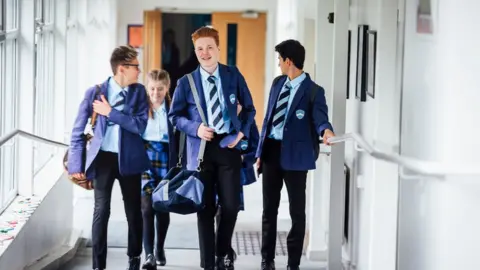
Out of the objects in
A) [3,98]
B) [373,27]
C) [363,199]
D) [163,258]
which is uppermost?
[373,27]

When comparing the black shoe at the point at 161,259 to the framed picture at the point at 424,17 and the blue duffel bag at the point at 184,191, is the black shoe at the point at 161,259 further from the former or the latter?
the framed picture at the point at 424,17

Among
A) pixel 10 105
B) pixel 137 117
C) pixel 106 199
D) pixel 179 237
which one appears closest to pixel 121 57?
pixel 137 117

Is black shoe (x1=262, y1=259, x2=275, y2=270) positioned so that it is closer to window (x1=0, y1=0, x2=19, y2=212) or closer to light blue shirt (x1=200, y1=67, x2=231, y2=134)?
light blue shirt (x1=200, y1=67, x2=231, y2=134)

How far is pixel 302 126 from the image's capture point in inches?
270

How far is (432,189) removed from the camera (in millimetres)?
5438

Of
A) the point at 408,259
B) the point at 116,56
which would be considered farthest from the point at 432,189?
the point at 116,56

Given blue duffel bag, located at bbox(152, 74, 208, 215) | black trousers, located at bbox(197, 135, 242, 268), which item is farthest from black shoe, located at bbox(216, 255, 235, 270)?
blue duffel bag, located at bbox(152, 74, 208, 215)

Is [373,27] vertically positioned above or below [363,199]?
above

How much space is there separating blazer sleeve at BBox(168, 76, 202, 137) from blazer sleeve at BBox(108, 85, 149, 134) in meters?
0.24

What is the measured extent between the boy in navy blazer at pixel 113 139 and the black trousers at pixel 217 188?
473mm

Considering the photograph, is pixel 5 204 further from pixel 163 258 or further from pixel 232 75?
pixel 232 75

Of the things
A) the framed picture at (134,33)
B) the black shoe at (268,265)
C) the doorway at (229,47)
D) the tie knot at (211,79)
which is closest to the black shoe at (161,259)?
the black shoe at (268,265)

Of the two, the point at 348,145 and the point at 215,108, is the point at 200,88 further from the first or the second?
the point at 348,145

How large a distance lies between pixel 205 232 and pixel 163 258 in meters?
1.27
